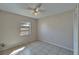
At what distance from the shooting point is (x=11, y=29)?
1587 mm

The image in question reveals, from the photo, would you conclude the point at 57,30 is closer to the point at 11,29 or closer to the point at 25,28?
the point at 25,28

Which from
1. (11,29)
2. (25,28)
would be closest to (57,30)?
(25,28)

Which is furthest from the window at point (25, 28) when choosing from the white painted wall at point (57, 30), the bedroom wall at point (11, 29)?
the white painted wall at point (57, 30)

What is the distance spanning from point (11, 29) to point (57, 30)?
43.2 inches

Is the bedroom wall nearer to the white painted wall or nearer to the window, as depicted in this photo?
the window

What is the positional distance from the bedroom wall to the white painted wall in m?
0.27

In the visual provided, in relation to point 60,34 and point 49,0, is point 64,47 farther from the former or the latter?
point 49,0

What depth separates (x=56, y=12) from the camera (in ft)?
5.08

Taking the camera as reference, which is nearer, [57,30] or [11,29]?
[11,29]

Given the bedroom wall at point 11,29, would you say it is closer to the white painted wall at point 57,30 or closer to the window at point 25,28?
the window at point 25,28

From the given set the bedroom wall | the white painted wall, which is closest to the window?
the bedroom wall

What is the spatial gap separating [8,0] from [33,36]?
1261 millimetres

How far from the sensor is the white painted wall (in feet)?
5.09

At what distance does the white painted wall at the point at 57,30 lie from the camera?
1550 mm
